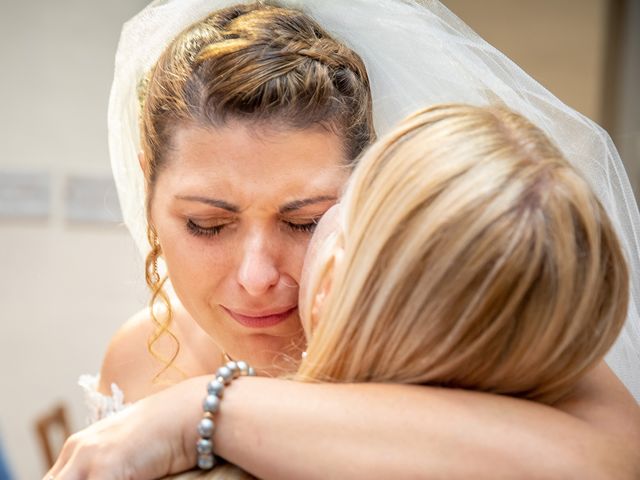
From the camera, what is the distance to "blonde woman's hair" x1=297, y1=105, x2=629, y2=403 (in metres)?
1.04

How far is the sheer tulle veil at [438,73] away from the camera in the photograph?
5.26 ft

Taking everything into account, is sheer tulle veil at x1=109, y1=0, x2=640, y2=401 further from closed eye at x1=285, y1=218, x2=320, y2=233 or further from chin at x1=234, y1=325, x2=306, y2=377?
chin at x1=234, y1=325, x2=306, y2=377

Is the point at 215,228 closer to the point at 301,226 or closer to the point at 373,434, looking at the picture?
→ the point at 301,226

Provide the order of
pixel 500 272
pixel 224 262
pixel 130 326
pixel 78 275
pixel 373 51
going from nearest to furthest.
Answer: pixel 500 272 < pixel 224 262 < pixel 373 51 < pixel 130 326 < pixel 78 275

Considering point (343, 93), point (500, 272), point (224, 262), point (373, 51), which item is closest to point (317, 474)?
point (500, 272)

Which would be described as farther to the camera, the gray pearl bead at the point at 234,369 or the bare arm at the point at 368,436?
the gray pearl bead at the point at 234,369

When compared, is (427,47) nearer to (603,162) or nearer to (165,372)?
(603,162)

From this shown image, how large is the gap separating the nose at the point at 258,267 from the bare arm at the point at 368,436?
347 millimetres

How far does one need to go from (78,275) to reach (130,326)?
234 cm

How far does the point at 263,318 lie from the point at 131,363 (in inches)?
31.6

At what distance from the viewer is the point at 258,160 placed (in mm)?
1530

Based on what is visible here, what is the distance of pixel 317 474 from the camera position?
1061 millimetres

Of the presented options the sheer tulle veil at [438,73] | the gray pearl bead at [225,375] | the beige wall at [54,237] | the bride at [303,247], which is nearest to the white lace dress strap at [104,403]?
the bride at [303,247]

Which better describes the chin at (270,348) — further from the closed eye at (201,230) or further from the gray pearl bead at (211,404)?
the gray pearl bead at (211,404)
